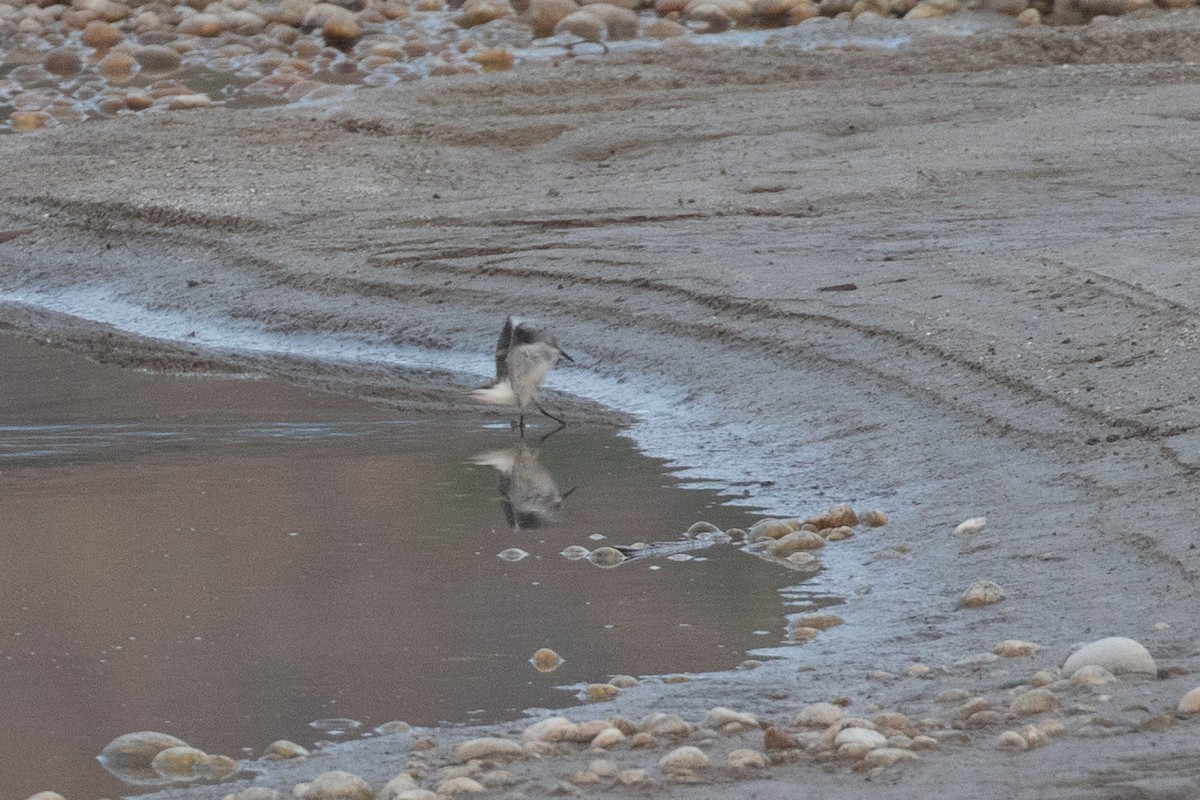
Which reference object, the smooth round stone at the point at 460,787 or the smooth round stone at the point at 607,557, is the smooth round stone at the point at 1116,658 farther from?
the smooth round stone at the point at 607,557

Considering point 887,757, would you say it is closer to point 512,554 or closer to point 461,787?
point 461,787

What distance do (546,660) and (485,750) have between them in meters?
0.81

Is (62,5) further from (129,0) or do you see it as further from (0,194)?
(0,194)

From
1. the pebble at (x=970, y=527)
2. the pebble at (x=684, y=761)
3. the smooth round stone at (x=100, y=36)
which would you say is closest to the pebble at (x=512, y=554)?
the pebble at (x=970, y=527)

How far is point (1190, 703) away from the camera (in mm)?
3631

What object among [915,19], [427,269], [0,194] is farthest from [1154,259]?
[915,19]

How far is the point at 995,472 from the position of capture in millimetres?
6094

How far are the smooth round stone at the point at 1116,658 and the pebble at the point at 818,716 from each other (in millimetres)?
497

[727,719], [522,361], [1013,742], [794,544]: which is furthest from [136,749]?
[522,361]

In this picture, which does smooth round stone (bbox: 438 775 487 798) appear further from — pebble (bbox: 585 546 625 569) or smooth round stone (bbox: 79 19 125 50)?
smooth round stone (bbox: 79 19 125 50)

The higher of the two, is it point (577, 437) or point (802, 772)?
point (802, 772)

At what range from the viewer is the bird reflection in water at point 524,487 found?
6.18m

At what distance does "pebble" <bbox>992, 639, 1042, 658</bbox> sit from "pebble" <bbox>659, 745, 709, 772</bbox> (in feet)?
3.20

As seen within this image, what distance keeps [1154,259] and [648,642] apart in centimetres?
385
